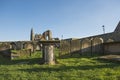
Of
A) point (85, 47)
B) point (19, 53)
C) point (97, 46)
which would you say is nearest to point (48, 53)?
point (19, 53)

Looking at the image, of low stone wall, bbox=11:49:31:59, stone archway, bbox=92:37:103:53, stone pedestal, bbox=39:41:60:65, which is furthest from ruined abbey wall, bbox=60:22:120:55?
stone pedestal, bbox=39:41:60:65

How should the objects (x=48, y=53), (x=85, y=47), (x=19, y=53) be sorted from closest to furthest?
(x=48, y=53) < (x=19, y=53) < (x=85, y=47)

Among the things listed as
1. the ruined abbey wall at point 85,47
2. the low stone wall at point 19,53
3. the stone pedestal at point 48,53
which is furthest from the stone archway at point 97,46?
the stone pedestal at point 48,53

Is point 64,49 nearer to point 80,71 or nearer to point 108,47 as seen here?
point 108,47

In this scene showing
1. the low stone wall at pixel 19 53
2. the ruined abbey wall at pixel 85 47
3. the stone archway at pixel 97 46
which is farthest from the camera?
the stone archway at pixel 97 46

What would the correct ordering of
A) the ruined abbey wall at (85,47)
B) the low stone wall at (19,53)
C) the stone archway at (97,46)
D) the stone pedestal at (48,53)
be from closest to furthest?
1. the stone pedestal at (48,53)
2. the low stone wall at (19,53)
3. the ruined abbey wall at (85,47)
4. the stone archway at (97,46)

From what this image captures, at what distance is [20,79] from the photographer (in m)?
8.62

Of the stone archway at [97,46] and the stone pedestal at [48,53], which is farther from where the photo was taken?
the stone archway at [97,46]

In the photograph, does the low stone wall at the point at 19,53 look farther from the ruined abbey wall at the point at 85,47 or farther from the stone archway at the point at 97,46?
the stone archway at the point at 97,46

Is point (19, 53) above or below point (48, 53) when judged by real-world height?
above

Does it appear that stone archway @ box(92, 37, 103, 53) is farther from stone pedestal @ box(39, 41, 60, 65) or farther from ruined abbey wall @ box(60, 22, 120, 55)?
stone pedestal @ box(39, 41, 60, 65)

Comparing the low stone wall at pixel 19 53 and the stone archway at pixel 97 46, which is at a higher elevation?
the stone archway at pixel 97 46

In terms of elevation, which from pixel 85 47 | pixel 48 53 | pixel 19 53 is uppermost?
pixel 85 47

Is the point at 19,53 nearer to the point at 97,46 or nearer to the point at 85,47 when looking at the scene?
the point at 85,47
